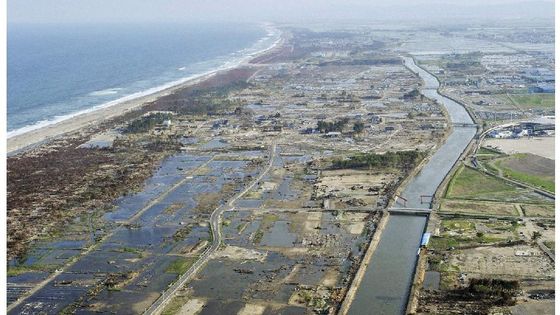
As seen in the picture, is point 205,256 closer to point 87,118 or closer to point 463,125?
point 463,125

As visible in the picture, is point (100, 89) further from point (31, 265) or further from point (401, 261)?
point (401, 261)

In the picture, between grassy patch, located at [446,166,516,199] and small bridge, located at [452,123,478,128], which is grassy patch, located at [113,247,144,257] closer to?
grassy patch, located at [446,166,516,199]

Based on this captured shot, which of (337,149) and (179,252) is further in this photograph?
(337,149)

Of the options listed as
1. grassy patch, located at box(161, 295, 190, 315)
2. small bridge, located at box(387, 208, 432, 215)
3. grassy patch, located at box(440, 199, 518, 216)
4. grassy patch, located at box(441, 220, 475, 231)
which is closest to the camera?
grassy patch, located at box(161, 295, 190, 315)

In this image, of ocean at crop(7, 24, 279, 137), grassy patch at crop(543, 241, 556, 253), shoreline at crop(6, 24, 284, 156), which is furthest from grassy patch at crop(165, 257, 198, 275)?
ocean at crop(7, 24, 279, 137)

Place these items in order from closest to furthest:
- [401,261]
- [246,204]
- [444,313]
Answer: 1. [444,313]
2. [401,261]
3. [246,204]

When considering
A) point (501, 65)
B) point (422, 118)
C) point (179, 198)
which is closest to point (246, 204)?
point (179, 198)
